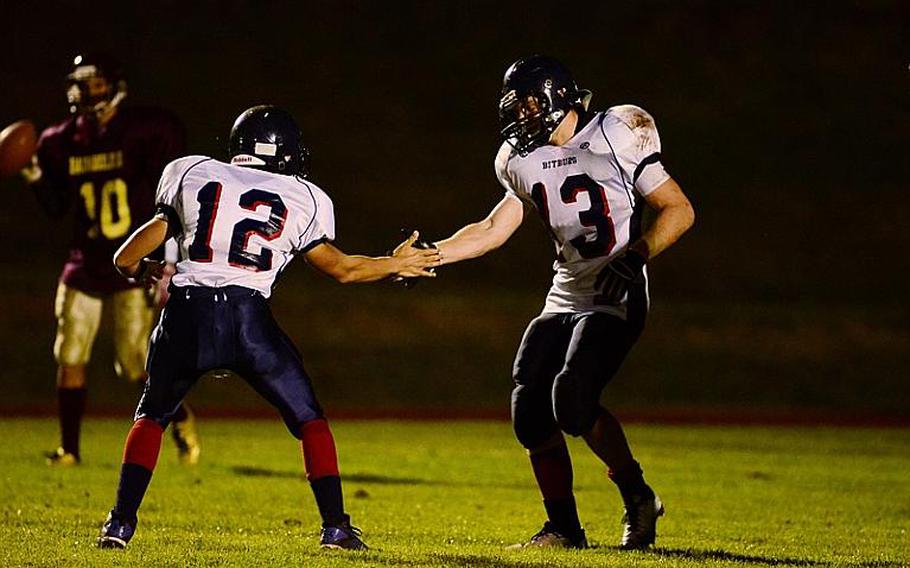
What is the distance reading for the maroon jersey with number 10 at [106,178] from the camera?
8.20 m

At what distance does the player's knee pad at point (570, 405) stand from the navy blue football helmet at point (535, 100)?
3.01ft

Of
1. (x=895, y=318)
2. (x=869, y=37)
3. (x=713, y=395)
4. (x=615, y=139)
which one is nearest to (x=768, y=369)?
(x=713, y=395)

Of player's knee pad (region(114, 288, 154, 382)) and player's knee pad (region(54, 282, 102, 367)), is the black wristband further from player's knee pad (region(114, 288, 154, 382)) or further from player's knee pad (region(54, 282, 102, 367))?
player's knee pad (region(54, 282, 102, 367))

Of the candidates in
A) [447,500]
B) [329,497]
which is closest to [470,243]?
[329,497]

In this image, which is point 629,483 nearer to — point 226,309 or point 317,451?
point 317,451

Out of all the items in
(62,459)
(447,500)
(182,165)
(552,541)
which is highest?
(182,165)

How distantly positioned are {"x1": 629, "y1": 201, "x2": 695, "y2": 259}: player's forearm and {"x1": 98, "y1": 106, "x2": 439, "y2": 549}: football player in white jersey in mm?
1078

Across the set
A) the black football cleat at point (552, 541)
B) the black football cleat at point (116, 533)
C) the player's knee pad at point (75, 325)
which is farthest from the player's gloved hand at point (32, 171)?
the black football cleat at point (552, 541)

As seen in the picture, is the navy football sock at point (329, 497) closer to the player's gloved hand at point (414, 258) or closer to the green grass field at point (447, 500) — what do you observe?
the green grass field at point (447, 500)

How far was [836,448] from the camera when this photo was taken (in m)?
10.6

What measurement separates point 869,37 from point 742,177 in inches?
299

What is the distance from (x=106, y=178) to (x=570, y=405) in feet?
13.3

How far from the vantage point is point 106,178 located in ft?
27.1

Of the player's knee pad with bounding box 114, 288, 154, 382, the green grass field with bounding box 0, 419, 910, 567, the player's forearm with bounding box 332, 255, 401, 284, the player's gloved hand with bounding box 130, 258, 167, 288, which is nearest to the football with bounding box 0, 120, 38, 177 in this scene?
the player's knee pad with bounding box 114, 288, 154, 382
